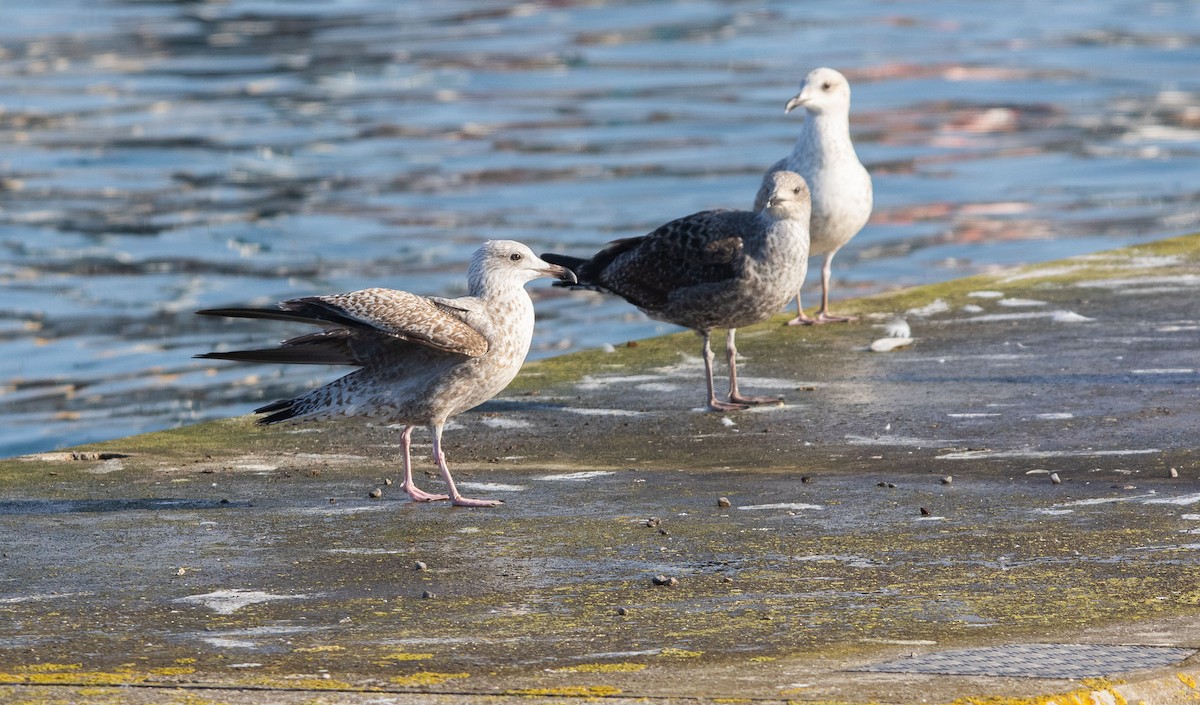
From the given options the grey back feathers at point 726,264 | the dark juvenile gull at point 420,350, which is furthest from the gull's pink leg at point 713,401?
the dark juvenile gull at point 420,350

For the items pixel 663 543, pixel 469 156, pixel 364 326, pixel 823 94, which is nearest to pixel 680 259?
pixel 823 94

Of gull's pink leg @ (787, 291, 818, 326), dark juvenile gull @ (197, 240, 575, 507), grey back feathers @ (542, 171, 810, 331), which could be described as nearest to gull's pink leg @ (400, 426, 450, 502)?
dark juvenile gull @ (197, 240, 575, 507)

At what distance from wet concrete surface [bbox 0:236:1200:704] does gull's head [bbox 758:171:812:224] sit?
0.86 m

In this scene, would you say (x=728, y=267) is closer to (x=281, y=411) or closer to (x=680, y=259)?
(x=680, y=259)

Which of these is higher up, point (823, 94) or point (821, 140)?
point (823, 94)

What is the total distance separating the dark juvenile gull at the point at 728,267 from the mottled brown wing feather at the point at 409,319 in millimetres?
1954

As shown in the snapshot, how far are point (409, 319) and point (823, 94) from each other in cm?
496

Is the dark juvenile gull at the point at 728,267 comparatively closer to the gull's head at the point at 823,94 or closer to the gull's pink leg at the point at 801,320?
the gull's pink leg at the point at 801,320

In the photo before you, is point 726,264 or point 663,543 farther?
point 726,264

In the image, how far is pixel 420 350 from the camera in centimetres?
706

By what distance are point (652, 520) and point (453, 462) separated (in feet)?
5.06

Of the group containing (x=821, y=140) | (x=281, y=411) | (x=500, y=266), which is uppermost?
(x=500, y=266)

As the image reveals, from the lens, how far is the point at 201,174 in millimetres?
22641

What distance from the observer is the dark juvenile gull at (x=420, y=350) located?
268 inches
